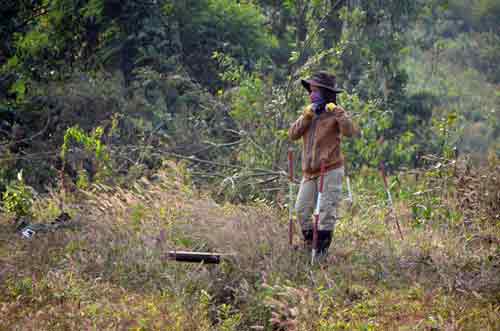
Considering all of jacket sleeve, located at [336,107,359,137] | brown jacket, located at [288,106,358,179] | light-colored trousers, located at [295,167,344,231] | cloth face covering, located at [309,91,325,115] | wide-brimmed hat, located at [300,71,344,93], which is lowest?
light-colored trousers, located at [295,167,344,231]

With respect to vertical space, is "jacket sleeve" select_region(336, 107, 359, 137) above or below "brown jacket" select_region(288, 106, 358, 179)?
above

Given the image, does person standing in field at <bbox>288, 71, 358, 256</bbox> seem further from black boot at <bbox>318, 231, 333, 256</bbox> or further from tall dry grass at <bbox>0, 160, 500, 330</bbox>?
tall dry grass at <bbox>0, 160, 500, 330</bbox>

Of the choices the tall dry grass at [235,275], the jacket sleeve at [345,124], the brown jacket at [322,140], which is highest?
the jacket sleeve at [345,124]

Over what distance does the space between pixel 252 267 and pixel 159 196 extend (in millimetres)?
2809

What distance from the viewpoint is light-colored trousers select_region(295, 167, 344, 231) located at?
7.75 meters

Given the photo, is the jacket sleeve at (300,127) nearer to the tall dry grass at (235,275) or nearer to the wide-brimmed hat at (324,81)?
the wide-brimmed hat at (324,81)

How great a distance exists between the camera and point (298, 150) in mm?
12445

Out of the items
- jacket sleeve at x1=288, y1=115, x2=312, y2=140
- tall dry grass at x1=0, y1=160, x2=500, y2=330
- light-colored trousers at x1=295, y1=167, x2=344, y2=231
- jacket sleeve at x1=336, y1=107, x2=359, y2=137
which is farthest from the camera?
jacket sleeve at x1=288, y1=115, x2=312, y2=140

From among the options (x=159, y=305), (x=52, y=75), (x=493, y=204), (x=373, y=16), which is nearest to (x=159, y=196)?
(x=159, y=305)

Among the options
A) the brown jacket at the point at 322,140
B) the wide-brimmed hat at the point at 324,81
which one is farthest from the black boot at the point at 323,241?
the wide-brimmed hat at the point at 324,81

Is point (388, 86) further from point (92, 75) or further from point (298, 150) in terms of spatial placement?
point (92, 75)

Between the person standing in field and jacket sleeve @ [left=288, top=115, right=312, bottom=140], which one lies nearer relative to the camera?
the person standing in field

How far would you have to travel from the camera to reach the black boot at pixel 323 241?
7.77 meters

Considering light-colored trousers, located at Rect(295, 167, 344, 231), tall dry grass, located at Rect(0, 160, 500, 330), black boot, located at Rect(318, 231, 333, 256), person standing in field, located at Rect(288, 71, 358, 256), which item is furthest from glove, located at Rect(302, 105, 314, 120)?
tall dry grass, located at Rect(0, 160, 500, 330)
